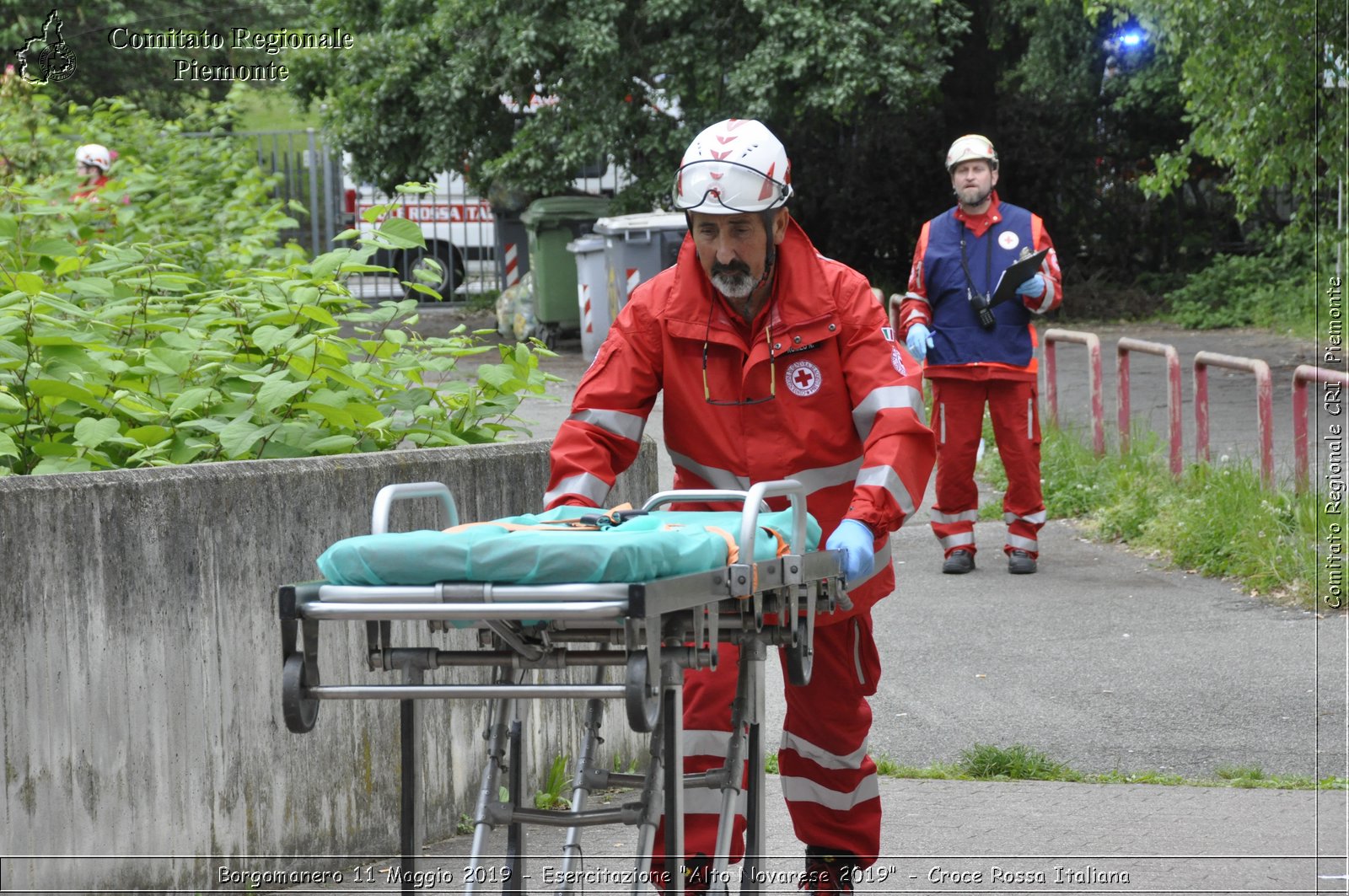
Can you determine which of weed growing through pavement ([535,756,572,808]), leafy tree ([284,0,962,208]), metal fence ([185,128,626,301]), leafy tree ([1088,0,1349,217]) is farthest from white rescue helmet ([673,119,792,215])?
metal fence ([185,128,626,301])

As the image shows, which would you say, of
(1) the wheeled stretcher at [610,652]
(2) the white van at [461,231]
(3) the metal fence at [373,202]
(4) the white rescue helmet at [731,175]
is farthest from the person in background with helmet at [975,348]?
(3) the metal fence at [373,202]

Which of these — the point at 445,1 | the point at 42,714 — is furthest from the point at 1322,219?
the point at 42,714

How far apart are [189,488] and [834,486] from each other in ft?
5.30

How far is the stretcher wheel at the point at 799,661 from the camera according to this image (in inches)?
130

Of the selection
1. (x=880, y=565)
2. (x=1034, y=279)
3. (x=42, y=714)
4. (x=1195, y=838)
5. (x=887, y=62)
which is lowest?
(x=1195, y=838)

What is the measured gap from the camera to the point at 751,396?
12.6 feet

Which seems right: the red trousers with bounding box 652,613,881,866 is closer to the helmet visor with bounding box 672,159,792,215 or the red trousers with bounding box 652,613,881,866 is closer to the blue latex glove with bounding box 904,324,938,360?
the helmet visor with bounding box 672,159,792,215

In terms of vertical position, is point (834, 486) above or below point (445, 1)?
below

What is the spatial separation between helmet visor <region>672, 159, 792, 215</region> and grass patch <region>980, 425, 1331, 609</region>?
501 cm

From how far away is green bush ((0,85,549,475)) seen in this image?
467 centimetres

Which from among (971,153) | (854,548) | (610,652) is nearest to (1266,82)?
(971,153)

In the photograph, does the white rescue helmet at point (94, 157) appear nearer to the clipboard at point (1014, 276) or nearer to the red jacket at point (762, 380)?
the clipboard at point (1014, 276)

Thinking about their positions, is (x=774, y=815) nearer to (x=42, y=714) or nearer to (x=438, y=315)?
(x=42, y=714)

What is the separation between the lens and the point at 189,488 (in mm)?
4242
